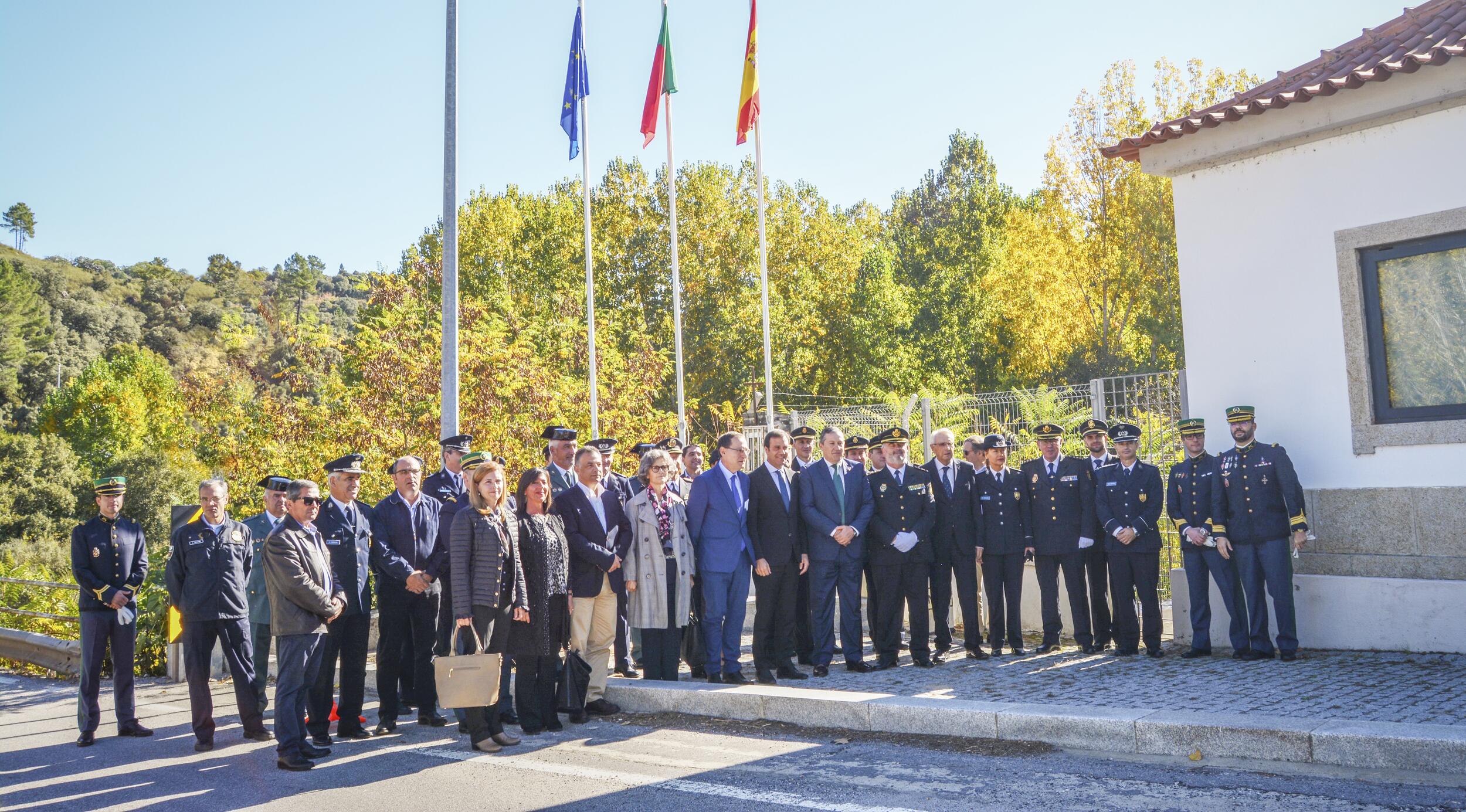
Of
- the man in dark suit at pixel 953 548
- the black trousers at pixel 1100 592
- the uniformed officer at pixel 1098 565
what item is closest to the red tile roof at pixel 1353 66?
the uniformed officer at pixel 1098 565

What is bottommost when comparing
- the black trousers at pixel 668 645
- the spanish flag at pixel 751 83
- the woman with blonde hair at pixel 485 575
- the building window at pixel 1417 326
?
the black trousers at pixel 668 645

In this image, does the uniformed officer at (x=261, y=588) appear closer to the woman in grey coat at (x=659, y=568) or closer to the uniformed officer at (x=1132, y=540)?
the woman in grey coat at (x=659, y=568)

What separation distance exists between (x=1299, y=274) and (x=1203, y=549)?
252cm

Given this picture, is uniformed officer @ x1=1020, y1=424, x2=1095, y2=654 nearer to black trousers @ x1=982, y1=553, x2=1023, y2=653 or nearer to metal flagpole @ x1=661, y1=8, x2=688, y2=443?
black trousers @ x1=982, y1=553, x2=1023, y2=653

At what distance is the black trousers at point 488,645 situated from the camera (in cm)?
727

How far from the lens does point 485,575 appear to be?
7.41 meters

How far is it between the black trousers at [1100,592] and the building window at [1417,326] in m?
2.56

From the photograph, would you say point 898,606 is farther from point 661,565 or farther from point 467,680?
point 467,680

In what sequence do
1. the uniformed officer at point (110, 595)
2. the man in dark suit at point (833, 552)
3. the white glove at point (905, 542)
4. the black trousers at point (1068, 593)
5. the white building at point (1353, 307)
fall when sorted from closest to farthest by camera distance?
the uniformed officer at point (110, 595), the white building at point (1353, 307), the man in dark suit at point (833, 552), the white glove at point (905, 542), the black trousers at point (1068, 593)

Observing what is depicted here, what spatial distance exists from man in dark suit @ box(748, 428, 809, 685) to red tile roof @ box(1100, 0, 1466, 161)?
14.4ft

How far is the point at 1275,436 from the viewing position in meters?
9.64

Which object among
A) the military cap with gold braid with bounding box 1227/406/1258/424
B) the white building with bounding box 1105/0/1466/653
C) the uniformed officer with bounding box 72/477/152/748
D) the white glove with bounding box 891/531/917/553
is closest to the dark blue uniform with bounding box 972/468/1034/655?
the white glove with bounding box 891/531/917/553

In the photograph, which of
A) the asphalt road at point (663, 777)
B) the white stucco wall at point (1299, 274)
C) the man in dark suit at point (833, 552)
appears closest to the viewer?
the asphalt road at point (663, 777)

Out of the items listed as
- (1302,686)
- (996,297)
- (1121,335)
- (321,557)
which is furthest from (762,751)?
(996,297)
